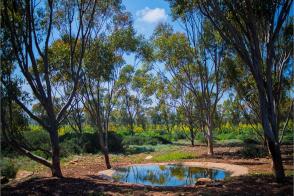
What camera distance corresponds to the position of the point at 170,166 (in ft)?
66.6

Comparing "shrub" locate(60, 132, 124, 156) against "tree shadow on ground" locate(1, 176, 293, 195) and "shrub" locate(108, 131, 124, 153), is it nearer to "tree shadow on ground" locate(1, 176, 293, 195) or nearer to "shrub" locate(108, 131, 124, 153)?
"shrub" locate(108, 131, 124, 153)

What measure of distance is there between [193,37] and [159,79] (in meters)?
9.38

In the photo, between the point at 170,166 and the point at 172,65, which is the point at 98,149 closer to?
the point at 172,65

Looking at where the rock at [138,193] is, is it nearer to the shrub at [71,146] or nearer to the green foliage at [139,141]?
the shrub at [71,146]

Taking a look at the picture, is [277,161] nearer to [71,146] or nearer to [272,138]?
[272,138]

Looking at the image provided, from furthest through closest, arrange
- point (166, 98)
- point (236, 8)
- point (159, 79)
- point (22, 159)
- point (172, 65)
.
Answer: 1. point (166, 98)
2. point (159, 79)
3. point (172, 65)
4. point (22, 159)
5. point (236, 8)

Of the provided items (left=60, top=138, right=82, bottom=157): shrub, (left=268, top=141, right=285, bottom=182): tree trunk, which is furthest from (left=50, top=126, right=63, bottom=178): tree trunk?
(left=60, top=138, right=82, bottom=157): shrub

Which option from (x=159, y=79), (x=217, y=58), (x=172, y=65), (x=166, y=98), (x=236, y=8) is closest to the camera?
(x=236, y=8)

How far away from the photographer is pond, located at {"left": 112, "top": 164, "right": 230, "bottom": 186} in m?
16.1

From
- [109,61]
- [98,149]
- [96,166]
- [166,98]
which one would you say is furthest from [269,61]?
[166,98]

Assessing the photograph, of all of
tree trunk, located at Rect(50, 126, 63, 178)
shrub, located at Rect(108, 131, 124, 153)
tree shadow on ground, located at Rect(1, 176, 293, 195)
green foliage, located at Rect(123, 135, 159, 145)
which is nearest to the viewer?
tree shadow on ground, located at Rect(1, 176, 293, 195)

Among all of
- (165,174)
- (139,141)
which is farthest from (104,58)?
(139,141)

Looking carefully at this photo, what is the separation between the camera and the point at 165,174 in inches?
713

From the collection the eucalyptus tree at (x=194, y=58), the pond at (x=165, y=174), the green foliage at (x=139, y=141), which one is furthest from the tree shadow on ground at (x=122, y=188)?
the green foliage at (x=139, y=141)
